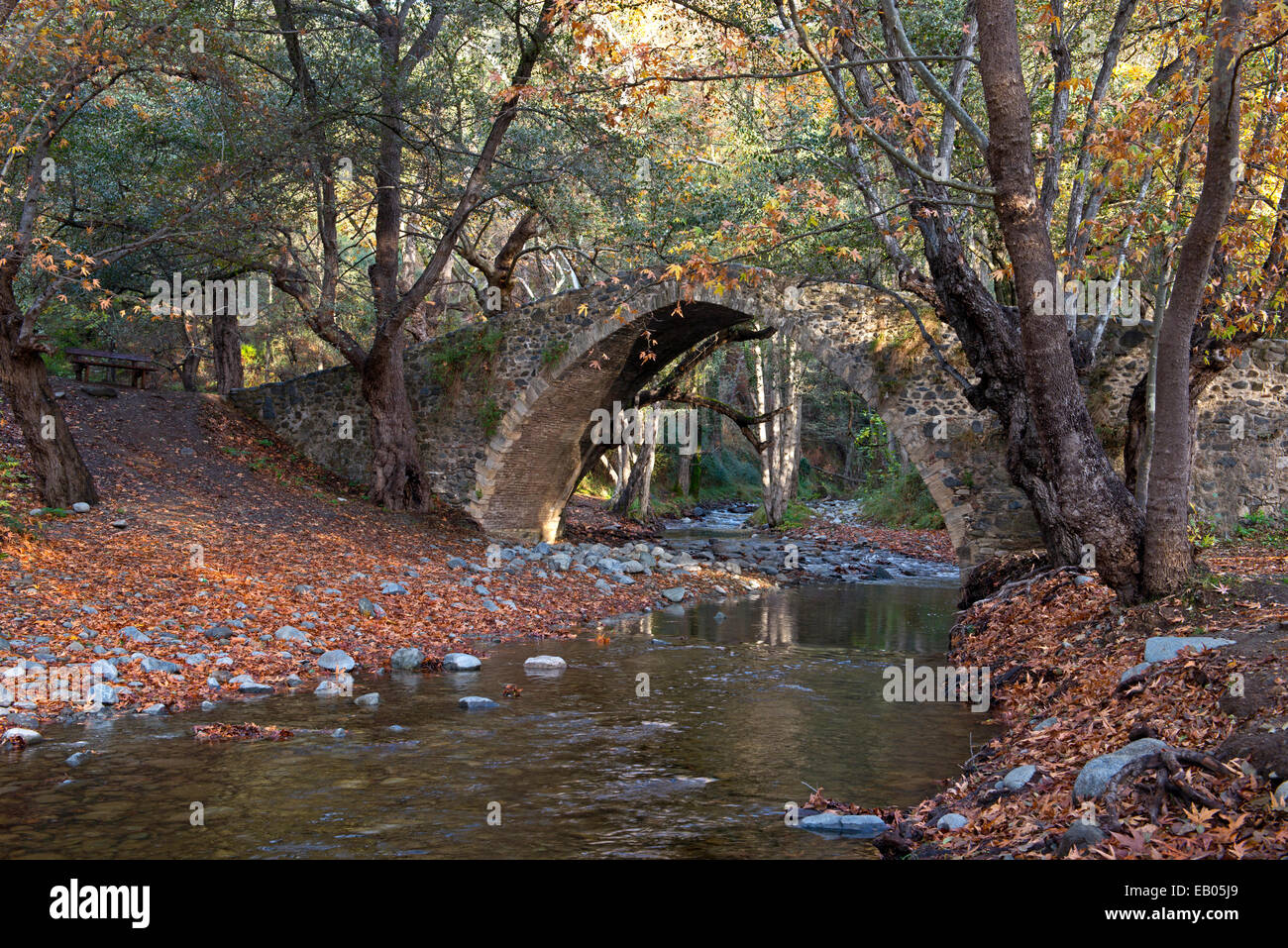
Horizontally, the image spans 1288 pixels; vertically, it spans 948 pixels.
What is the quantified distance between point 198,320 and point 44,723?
53.2 feet

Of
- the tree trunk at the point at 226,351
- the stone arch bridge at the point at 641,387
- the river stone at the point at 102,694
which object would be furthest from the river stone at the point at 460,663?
the tree trunk at the point at 226,351

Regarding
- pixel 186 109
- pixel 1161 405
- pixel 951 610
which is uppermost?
pixel 186 109

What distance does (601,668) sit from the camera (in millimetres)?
8016

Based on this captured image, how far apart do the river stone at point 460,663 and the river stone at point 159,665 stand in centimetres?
202

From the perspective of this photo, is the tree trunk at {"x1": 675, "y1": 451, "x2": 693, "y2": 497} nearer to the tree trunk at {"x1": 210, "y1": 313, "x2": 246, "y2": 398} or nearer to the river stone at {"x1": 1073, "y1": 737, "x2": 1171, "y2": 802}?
the tree trunk at {"x1": 210, "y1": 313, "x2": 246, "y2": 398}

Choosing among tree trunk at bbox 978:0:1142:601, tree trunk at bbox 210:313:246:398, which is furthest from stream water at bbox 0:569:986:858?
tree trunk at bbox 210:313:246:398

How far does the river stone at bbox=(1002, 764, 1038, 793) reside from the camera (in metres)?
4.24

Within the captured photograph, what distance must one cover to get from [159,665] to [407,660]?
1821mm

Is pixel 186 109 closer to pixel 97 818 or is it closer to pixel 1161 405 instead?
pixel 97 818

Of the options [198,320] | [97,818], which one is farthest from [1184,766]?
[198,320]

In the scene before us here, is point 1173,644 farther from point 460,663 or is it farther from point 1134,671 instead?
point 460,663

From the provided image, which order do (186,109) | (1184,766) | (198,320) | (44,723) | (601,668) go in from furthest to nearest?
(198,320), (186,109), (601,668), (44,723), (1184,766)

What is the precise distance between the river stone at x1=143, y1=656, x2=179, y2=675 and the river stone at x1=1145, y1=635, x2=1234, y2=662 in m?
6.25
